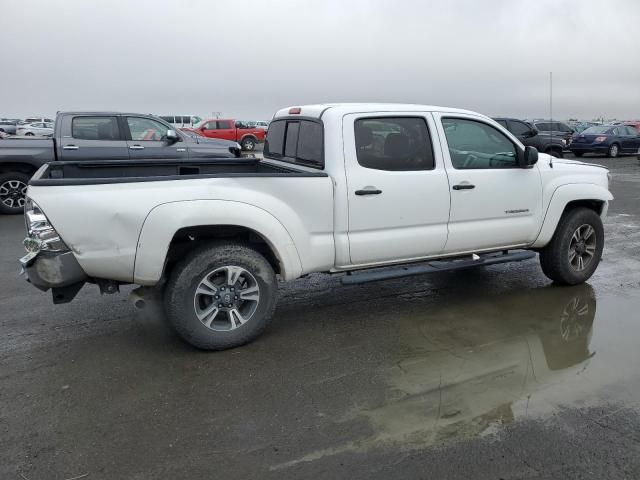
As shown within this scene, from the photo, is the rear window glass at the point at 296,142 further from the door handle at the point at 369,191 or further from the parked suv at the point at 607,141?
the parked suv at the point at 607,141

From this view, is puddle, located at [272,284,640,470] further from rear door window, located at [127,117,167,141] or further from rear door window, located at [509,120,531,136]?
rear door window, located at [509,120,531,136]

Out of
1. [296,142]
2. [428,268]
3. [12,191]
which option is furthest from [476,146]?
[12,191]

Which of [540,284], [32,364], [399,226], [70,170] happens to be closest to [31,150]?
[70,170]

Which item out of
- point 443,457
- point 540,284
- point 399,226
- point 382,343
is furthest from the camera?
point 540,284

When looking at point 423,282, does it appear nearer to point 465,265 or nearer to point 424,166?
Answer: point 465,265

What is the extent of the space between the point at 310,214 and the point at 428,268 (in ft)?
4.29

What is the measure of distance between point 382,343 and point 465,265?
4.28ft

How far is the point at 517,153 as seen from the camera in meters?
5.35

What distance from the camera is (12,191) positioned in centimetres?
1014

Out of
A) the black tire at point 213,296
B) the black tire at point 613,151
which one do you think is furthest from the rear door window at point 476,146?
the black tire at point 613,151

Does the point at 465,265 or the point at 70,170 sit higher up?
the point at 70,170

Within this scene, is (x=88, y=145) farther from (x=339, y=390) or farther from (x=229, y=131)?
(x=229, y=131)

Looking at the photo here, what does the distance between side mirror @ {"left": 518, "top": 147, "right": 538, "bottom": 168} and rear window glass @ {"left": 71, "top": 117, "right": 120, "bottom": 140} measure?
8.09 meters

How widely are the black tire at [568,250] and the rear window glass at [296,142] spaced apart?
272 centimetres
